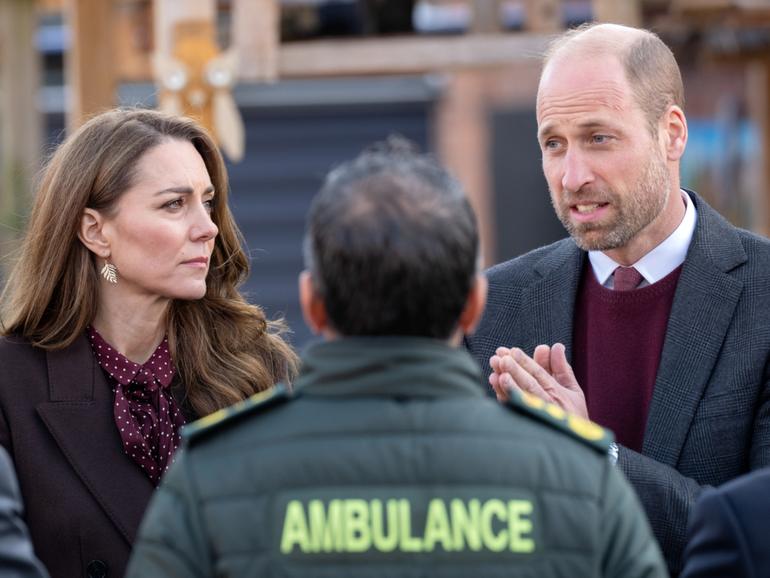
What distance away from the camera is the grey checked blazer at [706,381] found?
2883mm

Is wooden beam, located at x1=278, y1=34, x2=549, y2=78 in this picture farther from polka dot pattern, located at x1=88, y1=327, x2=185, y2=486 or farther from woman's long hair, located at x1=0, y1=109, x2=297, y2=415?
polka dot pattern, located at x1=88, y1=327, x2=185, y2=486

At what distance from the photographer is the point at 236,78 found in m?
6.66

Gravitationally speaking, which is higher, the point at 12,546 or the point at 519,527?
the point at 519,527

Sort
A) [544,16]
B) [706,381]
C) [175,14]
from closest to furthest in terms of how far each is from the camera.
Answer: [706,381], [175,14], [544,16]

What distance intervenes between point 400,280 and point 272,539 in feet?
1.25

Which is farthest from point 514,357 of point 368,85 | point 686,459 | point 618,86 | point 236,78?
point 368,85

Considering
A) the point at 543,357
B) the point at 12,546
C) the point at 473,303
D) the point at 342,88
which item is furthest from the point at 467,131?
the point at 12,546

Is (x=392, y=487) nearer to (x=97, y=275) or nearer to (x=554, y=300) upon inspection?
(x=554, y=300)

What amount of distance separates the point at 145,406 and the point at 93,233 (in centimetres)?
42

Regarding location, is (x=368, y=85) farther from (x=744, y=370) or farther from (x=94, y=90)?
(x=744, y=370)

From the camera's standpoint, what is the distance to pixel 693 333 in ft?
10.0

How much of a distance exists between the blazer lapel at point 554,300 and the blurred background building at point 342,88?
1247 mm

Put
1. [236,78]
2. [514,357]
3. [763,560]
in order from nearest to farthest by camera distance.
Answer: [763,560]
[514,357]
[236,78]

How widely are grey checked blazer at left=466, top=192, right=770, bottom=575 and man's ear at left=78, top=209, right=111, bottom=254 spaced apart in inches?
40.5
